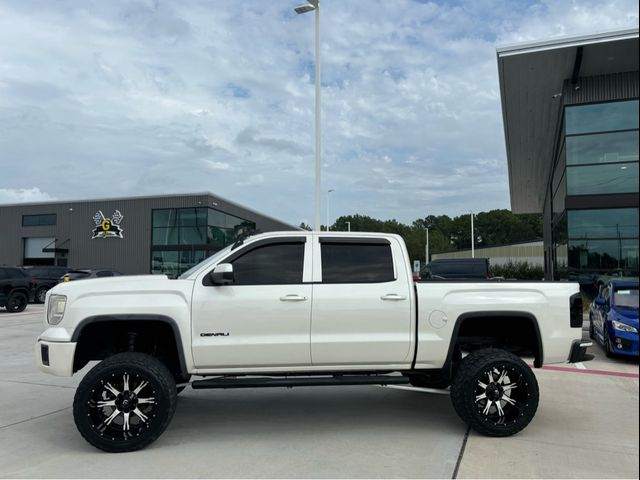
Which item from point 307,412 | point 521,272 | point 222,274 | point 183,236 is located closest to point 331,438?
point 307,412

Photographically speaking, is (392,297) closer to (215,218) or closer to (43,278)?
(43,278)

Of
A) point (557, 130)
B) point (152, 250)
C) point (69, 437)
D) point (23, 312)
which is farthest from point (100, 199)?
point (69, 437)

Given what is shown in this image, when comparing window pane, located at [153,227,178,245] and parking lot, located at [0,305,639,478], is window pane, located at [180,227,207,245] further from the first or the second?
parking lot, located at [0,305,639,478]

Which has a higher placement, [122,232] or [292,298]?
[122,232]

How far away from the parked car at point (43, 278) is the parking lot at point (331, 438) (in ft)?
57.6

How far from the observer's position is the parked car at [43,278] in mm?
23172

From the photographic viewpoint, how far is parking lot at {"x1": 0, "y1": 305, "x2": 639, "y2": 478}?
4293 mm

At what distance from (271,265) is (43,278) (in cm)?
2162

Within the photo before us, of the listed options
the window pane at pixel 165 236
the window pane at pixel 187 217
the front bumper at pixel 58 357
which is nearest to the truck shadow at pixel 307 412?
the front bumper at pixel 58 357

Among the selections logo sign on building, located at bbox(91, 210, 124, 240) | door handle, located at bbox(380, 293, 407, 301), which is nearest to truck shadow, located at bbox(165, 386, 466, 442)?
door handle, located at bbox(380, 293, 407, 301)

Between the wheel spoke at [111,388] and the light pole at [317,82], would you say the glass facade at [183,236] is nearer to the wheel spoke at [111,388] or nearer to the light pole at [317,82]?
the light pole at [317,82]

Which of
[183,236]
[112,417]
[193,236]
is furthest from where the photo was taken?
[183,236]

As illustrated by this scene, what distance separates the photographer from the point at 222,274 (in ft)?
15.8

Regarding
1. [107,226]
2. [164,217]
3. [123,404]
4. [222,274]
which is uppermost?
[164,217]
